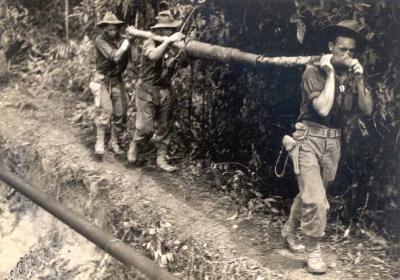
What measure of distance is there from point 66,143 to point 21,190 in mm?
867

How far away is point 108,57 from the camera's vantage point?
22.4 feet

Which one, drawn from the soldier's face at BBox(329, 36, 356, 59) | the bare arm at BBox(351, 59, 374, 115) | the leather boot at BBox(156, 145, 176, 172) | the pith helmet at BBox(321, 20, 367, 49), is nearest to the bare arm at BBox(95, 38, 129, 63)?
the leather boot at BBox(156, 145, 176, 172)

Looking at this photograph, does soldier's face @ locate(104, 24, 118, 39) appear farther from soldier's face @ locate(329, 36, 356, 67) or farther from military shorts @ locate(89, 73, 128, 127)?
soldier's face @ locate(329, 36, 356, 67)

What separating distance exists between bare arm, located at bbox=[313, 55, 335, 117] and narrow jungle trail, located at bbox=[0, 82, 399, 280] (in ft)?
4.80

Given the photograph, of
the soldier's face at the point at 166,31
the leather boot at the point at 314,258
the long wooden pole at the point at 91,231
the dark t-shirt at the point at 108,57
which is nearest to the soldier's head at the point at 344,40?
the leather boot at the point at 314,258

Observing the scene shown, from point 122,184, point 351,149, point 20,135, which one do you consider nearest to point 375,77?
point 351,149

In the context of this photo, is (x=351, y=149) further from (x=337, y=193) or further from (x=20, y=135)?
(x=20, y=135)

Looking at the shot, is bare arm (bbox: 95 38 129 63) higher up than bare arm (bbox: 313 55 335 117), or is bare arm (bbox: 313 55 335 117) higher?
bare arm (bbox: 313 55 335 117)

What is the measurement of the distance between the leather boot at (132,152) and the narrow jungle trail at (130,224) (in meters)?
0.14

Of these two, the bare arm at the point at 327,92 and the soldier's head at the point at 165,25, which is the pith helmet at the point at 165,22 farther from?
the bare arm at the point at 327,92

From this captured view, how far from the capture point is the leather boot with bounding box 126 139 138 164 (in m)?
6.90

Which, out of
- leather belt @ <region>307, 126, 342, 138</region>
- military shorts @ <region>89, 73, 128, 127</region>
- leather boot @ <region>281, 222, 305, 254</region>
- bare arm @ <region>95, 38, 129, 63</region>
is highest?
bare arm @ <region>95, 38, 129, 63</region>

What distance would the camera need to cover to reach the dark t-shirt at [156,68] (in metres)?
6.41

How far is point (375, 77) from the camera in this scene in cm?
523
